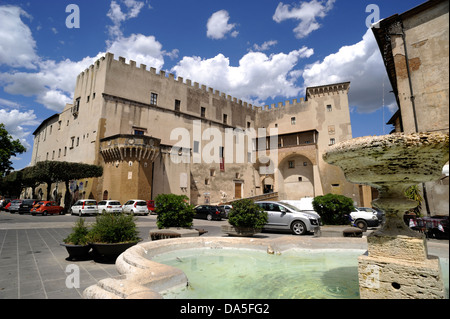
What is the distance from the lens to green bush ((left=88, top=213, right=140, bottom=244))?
541 centimetres

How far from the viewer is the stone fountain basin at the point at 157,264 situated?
2.41 meters

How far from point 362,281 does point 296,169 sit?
1305 inches

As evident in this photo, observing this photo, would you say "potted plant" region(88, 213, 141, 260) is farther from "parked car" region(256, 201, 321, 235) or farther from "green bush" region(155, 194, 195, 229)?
"parked car" region(256, 201, 321, 235)

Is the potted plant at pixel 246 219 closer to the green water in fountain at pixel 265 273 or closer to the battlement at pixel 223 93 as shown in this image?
the green water in fountain at pixel 265 273

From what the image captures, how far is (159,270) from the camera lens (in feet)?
10.2

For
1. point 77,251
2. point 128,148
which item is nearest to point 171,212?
point 77,251

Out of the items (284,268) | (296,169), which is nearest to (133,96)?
(296,169)

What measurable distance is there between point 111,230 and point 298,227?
25.9ft

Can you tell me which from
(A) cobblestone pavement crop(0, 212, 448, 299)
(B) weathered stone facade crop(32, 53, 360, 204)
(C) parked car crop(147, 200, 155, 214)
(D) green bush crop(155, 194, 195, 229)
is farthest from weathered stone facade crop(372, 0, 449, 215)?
(C) parked car crop(147, 200, 155, 214)

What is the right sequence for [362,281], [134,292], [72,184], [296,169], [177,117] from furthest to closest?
[296,169] < [177,117] < [72,184] < [362,281] < [134,292]

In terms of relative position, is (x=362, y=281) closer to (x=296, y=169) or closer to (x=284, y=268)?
(x=284, y=268)

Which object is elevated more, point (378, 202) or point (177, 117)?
point (177, 117)

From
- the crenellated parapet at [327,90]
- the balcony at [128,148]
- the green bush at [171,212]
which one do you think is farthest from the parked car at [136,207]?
the crenellated parapet at [327,90]

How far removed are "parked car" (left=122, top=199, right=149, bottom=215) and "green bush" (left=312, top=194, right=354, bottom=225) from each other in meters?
16.5
